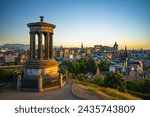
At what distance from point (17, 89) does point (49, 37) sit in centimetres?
300

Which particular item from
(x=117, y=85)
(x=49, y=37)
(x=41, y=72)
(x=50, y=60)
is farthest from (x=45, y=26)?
(x=117, y=85)

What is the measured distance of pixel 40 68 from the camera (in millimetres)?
8617

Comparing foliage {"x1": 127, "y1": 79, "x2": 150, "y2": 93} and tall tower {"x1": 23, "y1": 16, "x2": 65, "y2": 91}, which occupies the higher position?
tall tower {"x1": 23, "y1": 16, "x2": 65, "y2": 91}

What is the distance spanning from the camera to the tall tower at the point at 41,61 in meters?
8.60

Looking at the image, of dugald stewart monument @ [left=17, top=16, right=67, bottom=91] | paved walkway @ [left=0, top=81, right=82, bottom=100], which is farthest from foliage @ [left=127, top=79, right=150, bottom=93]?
paved walkway @ [left=0, top=81, right=82, bottom=100]

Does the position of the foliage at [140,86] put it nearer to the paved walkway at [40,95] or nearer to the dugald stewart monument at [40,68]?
the dugald stewart monument at [40,68]

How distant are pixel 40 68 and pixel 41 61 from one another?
1.08ft

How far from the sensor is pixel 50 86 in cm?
819

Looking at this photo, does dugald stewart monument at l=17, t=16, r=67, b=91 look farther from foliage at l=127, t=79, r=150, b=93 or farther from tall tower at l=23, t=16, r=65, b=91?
foliage at l=127, t=79, r=150, b=93

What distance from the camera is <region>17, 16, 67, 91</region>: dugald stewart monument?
26.3 ft

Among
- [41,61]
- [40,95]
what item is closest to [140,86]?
[41,61]

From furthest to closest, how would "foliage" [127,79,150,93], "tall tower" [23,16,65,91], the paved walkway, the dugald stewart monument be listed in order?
"foliage" [127,79,150,93] < "tall tower" [23,16,65,91] < the dugald stewart monument < the paved walkway

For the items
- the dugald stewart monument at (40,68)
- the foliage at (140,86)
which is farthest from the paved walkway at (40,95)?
the foliage at (140,86)

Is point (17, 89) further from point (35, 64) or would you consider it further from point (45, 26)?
point (45, 26)
